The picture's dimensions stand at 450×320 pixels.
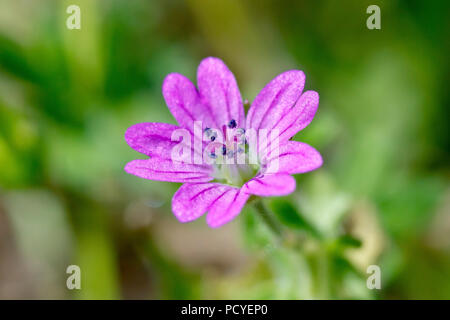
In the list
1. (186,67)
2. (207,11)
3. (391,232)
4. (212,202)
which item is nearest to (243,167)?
(212,202)

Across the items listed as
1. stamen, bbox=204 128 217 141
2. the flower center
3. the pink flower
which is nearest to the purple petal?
the pink flower

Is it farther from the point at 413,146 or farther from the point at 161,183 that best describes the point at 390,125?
the point at 161,183

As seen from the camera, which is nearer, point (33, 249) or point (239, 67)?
point (33, 249)

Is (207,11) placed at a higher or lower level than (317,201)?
higher

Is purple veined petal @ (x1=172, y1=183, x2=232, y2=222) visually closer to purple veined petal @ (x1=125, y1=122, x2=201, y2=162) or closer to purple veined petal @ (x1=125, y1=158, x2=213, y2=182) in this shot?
purple veined petal @ (x1=125, y1=158, x2=213, y2=182)

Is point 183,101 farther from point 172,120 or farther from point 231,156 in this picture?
point 172,120

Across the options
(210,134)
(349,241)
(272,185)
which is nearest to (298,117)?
(272,185)

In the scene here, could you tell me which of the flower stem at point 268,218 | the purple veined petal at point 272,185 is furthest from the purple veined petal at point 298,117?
the flower stem at point 268,218
